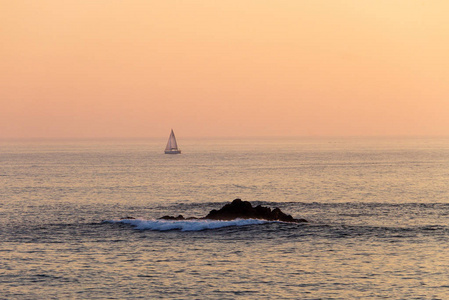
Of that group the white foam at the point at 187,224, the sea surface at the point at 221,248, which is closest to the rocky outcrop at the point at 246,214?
the white foam at the point at 187,224

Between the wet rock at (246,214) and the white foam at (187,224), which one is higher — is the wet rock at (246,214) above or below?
above

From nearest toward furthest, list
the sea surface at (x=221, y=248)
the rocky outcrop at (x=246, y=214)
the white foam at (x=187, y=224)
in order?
the sea surface at (x=221, y=248) < the white foam at (x=187, y=224) < the rocky outcrop at (x=246, y=214)

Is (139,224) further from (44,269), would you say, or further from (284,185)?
(284,185)

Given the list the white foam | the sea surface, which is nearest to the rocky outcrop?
the white foam

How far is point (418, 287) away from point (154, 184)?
85.9 m

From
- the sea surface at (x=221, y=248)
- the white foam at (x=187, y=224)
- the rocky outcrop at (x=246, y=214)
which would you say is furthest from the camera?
the rocky outcrop at (x=246, y=214)

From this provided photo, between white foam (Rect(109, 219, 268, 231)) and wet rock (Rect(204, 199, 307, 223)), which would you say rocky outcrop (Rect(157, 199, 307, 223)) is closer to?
wet rock (Rect(204, 199, 307, 223))

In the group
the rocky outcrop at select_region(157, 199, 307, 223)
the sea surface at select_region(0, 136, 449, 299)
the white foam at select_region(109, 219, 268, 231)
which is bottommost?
the sea surface at select_region(0, 136, 449, 299)

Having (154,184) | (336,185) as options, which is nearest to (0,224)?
(154,184)

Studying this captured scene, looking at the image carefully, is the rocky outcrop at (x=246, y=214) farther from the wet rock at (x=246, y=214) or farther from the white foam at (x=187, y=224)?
the white foam at (x=187, y=224)

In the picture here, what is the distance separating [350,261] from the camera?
46.9m

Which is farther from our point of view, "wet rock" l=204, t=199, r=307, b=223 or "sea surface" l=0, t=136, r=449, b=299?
"wet rock" l=204, t=199, r=307, b=223

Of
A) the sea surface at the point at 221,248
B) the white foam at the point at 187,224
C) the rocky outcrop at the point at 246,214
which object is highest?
the rocky outcrop at the point at 246,214

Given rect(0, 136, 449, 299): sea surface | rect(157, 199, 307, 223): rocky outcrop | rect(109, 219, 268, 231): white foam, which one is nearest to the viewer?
rect(0, 136, 449, 299): sea surface
